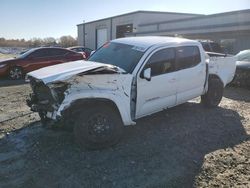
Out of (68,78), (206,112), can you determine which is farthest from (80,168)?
(206,112)

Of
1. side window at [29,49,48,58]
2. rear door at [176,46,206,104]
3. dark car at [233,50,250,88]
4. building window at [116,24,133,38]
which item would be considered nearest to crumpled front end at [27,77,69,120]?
rear door at [176,46,206,104]

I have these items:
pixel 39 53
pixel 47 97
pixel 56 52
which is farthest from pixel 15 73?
pixel 47 97

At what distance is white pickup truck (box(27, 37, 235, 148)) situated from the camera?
15.8 ft

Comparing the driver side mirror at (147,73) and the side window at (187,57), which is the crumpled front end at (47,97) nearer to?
the driver side mirror at (147,73)

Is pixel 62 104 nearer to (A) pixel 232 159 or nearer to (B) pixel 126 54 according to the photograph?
(B) pixel 126 54

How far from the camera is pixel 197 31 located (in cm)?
2597

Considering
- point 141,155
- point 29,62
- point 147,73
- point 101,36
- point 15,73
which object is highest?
point 101,36

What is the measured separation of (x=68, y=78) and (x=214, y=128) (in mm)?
3459

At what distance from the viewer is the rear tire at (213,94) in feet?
25.3

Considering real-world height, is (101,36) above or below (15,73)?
above

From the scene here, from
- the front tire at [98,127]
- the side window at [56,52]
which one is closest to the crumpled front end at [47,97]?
the front tire at [98,127]

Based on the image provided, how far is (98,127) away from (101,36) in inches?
1622

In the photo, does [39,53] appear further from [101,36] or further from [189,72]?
[101,36]

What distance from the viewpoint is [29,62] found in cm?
1355
